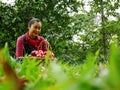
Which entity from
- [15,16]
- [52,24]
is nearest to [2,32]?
[15,16]

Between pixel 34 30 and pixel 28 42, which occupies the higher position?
pixel 34 30

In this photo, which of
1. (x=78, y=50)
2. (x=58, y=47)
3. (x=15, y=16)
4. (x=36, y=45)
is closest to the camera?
(x=36, y=45)

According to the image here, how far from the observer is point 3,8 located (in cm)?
1535

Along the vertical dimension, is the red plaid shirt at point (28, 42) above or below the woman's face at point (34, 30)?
below

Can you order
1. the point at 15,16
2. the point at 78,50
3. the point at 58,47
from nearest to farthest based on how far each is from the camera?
the point at 15,16
the point at 58,47
the point at 78,50

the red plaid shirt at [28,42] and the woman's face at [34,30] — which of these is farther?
the woman's face at [34,30]

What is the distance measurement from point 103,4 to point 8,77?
16.8 m

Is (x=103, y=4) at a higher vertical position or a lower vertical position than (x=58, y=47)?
higher

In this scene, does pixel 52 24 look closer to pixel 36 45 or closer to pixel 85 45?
pixel 85 45

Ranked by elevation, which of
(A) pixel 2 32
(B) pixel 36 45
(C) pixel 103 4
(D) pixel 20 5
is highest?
(C) pixel 103 4

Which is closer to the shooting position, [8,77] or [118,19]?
[8,77]

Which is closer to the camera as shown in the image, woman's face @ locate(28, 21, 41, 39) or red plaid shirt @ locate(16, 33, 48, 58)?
red plaid shirt @ locate(16, 33, 48, 58)

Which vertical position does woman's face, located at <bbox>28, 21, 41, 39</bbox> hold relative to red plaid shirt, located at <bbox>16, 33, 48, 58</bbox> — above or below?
above

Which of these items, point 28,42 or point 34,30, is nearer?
point 28,42
